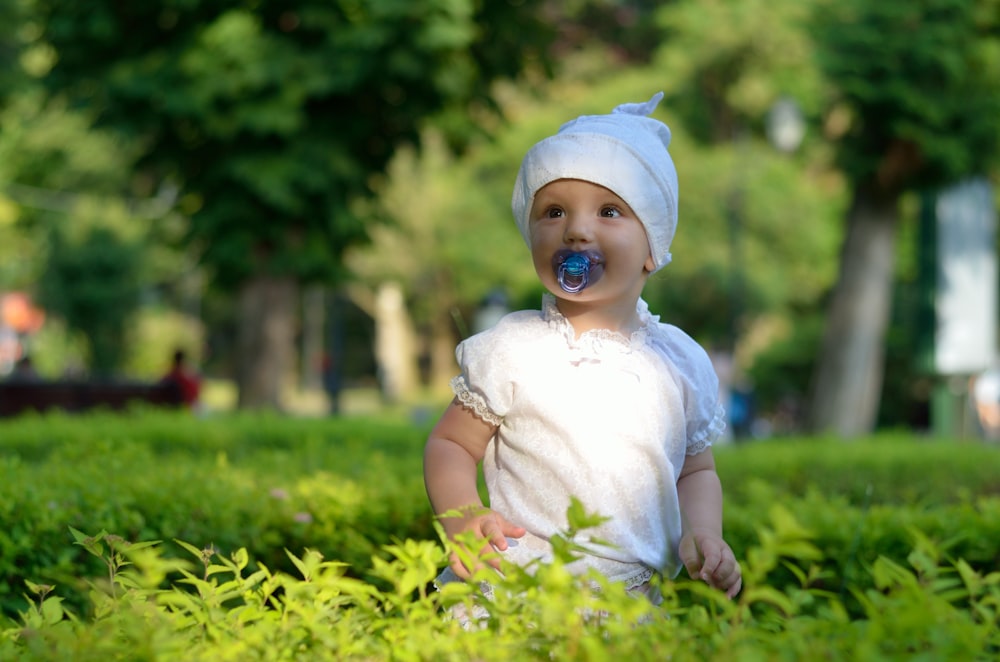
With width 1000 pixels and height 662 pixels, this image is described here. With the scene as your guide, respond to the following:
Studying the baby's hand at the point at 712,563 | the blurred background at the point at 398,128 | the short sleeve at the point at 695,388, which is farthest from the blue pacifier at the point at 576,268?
the blurred background at the point at 398,128

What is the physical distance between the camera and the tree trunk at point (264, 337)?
47.1ft

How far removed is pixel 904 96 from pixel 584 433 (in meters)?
12.1

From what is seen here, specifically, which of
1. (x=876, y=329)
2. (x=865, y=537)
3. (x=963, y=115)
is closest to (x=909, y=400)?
(x=876, y=329)

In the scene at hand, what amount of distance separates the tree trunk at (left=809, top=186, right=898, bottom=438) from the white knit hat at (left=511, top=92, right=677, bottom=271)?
12.7 meters

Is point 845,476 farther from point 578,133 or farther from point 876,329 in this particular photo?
point 876,329

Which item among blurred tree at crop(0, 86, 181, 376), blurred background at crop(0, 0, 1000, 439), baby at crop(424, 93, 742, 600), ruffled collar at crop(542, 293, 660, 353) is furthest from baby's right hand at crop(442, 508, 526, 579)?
blurred tree at crop(0, 86, 181, 376)

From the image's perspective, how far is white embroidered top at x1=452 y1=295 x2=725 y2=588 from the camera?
290 cm

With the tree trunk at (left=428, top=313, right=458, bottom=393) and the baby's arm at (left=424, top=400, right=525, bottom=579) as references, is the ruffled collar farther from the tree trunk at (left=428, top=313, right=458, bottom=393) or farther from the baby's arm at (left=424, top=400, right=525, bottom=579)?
the tree trunk at (left=428, top=313, right=458, bottom=393)

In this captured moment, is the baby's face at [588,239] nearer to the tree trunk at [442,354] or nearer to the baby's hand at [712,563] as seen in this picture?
the baby's hand at [712,563]

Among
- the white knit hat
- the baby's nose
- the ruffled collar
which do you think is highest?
the white knit hat

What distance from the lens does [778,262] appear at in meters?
39.3

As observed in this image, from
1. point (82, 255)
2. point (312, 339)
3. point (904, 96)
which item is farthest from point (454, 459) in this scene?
point (312, 339)

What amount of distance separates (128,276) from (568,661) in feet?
89.0

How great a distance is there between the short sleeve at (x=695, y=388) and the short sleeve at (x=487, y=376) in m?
0.38
